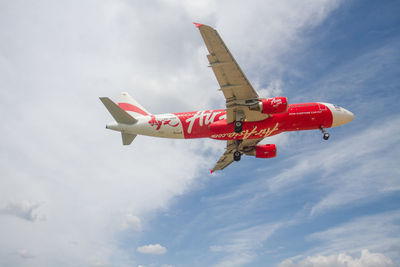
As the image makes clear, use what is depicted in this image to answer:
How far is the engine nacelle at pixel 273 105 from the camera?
34.7m

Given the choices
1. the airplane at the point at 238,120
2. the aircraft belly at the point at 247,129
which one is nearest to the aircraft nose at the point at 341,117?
the airplane at the point at 238,120

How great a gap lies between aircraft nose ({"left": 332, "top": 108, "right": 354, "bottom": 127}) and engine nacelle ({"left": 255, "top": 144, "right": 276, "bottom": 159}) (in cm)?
960

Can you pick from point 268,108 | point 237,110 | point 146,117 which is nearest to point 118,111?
point 146,117

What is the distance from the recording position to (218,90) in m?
33.8

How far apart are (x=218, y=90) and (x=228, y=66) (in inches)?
128

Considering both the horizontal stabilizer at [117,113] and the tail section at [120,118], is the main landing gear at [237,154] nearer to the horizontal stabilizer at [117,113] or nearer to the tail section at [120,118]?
the tail section at [120,118]

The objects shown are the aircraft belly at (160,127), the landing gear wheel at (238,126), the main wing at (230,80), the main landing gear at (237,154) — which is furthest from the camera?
the main landing gear at (237,154)

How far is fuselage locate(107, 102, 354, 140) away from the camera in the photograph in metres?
37.9

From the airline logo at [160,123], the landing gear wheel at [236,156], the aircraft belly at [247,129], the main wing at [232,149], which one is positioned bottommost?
the landing gear wheel at [236,156]

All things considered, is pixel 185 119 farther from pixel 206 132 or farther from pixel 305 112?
pixel 305 112

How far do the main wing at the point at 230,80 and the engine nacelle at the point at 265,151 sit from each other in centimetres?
954

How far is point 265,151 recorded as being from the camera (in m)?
45.9

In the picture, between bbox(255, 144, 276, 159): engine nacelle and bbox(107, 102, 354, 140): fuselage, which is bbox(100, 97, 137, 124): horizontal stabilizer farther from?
bbox(255, 144, 276, 159): engine nacelle

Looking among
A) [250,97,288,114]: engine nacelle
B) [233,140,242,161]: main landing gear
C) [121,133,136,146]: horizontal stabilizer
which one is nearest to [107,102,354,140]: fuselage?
[121,133,136,146]: horizontal stabilizer
